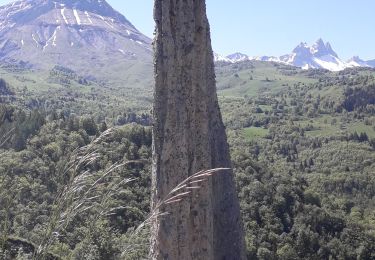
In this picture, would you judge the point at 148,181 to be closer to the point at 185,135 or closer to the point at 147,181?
the point at 147,181

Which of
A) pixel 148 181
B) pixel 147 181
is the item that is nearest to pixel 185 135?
pixel 147 181

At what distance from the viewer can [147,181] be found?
116 ft

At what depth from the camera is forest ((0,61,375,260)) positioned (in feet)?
14.4

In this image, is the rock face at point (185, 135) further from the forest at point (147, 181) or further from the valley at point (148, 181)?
the forest at point (147, 181)

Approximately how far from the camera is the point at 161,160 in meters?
8.70

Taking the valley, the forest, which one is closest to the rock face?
the valley

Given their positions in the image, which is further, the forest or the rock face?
the rock face

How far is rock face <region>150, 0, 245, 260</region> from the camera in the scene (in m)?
8.47

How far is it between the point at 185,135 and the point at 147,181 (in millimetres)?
27066

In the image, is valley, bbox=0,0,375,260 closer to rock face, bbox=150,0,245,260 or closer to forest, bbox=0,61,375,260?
forest, bbox=0,61,375,260

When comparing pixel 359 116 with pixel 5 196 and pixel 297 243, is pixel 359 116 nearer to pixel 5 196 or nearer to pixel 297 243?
pixel 297 243

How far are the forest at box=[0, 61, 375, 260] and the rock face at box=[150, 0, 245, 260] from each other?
744 mm

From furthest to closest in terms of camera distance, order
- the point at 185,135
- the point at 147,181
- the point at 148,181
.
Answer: the point at 148,181 → the point at 147,181 → the point at 185,135

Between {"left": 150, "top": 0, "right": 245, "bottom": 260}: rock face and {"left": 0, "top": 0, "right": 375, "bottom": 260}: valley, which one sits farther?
{"left": 150, "top": 0, "right": 245, "bottom": 260}: rock face
